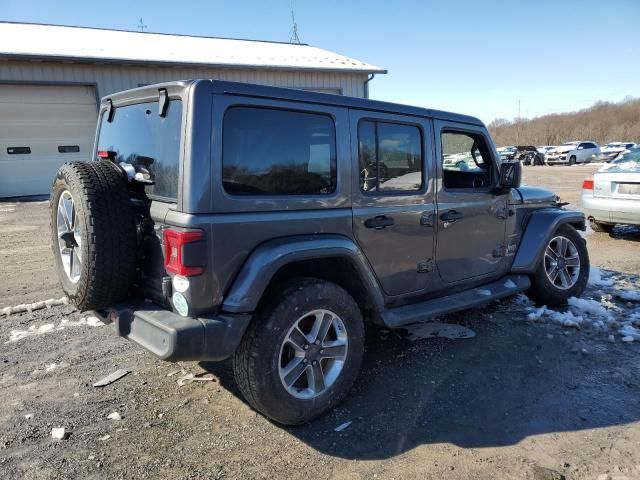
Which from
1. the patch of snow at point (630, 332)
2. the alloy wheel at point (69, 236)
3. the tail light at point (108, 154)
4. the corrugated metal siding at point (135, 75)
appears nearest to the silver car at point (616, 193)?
the patch of snow at point (630, 332)

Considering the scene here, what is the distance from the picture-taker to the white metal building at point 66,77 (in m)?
13.4

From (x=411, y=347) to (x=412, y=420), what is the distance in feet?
3.43

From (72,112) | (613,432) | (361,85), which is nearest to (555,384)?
(613,432)

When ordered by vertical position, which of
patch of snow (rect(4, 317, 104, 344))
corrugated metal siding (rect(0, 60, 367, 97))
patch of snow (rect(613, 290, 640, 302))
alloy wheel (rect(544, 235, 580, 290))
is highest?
corrugated metal siding (rect(0, 60, 367, 97))

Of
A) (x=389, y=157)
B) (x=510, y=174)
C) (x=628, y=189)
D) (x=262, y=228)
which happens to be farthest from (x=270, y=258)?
(x=628, y=189)

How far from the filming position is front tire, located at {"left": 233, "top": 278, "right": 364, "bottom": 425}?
2.73 meters

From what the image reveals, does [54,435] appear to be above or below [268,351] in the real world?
below

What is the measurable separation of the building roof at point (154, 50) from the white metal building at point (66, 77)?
29 millimetres

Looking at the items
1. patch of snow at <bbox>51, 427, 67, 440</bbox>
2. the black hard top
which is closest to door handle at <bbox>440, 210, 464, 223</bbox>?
the black hard top

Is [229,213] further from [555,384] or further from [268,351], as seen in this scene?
[555,384]

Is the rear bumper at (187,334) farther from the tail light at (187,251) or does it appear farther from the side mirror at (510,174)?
the side mirror at (510,174)

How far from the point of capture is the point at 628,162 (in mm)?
7914

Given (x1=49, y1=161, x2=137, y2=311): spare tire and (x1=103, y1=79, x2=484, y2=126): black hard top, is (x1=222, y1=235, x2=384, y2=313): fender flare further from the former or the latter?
(x1=103, y1=79, x2=484, y2=126): black hard top

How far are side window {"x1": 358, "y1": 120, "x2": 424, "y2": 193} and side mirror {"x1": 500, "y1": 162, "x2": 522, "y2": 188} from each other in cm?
95
